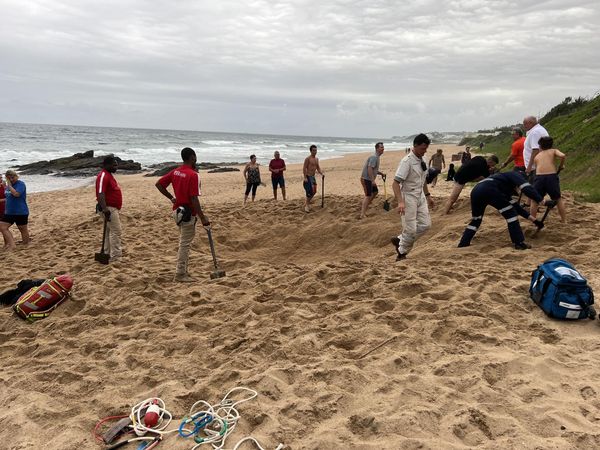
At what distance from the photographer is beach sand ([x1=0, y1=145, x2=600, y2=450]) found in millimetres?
2775

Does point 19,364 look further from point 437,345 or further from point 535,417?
point 535,417

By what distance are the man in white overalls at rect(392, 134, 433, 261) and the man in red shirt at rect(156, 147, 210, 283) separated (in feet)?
8.52

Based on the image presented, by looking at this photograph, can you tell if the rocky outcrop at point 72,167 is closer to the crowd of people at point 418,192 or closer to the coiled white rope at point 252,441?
the crowd of people at point 418,192

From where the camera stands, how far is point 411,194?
6078 millimetres

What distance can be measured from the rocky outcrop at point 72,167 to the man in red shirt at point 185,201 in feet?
74.1

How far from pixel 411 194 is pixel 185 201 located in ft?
9.88

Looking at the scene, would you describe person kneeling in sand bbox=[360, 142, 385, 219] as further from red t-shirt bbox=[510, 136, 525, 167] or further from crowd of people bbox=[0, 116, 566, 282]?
red t-shirt bbox=[510, 136, 525, 167]

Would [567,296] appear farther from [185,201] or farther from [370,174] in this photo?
[370,174]

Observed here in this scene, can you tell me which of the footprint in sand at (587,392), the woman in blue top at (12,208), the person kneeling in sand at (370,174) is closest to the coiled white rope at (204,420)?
the footprint in sand at (587,392)

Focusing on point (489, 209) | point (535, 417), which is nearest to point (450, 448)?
point (535, 417)

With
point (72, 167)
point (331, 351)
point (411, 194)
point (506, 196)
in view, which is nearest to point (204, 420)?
point (331, 351)

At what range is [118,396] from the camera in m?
3.29

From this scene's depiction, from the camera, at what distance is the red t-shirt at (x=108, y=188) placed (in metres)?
6.51

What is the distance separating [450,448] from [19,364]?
3.58 metres
